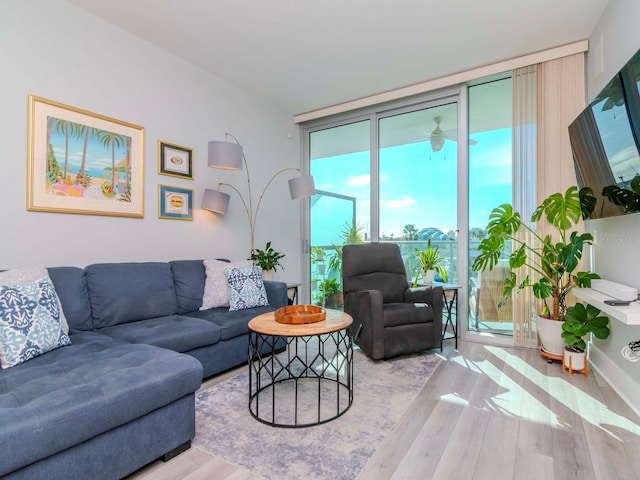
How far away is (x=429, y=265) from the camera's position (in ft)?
12.5

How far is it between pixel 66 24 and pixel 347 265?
2952 mm

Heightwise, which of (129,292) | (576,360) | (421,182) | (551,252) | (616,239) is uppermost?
(421,182)

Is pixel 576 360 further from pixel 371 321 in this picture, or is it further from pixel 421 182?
pixel 421 182

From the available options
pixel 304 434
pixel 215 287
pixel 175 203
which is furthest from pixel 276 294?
pixel 304 434

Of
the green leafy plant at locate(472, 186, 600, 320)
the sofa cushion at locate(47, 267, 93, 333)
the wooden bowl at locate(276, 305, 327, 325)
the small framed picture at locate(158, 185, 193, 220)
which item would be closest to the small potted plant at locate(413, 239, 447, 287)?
the green leafy plant at locate(472, 186, 600, 320)

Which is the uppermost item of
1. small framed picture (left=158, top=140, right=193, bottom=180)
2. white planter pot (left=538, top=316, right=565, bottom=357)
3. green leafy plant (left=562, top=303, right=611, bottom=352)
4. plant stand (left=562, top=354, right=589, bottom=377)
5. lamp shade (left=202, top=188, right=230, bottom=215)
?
small framed picture (left=158, top=140, right=193, bottom=180)

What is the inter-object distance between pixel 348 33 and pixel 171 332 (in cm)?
270

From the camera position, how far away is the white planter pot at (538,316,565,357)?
2875 millimetres

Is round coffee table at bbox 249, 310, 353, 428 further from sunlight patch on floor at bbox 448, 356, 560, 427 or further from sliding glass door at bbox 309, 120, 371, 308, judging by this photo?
sliding glass door at bbox 309, 120, 371, 308

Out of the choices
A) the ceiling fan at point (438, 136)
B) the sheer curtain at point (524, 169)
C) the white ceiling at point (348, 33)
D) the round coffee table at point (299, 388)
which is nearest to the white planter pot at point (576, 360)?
the sheer curtain at point (524, 169)

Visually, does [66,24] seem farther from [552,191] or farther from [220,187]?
[552,191]

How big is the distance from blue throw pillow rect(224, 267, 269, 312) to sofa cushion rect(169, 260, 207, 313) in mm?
247

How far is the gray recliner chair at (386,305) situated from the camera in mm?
2965

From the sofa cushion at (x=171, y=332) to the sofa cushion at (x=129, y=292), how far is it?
8 centimetres
